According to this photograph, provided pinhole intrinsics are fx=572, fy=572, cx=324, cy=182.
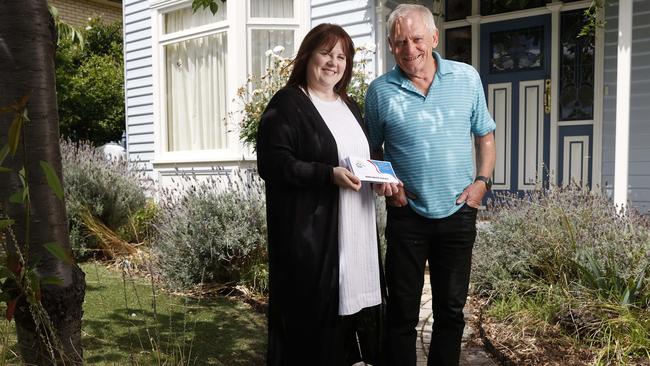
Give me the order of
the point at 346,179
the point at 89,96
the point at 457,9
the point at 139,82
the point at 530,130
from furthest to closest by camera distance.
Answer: the point at 89,96 → the point at 139,82 → the point at 457,9 → the point at 530,130 → the point at 346,179

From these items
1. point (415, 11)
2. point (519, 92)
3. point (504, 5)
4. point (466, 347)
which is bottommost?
point (466, 347)

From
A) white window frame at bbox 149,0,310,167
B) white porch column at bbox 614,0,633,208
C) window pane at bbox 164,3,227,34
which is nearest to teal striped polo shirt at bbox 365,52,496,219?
white porch column at bbox 614,0,633,208

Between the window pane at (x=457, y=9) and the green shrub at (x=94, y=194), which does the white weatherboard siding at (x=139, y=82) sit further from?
the window pane at (x=457, y=9)

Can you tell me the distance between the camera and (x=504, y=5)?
22.2ft

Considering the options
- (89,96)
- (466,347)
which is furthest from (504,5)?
(89,96)

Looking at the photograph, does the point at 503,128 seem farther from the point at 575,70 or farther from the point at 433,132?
the point at 433,132

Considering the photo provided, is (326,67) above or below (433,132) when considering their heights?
above

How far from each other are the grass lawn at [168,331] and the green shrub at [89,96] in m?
10.9

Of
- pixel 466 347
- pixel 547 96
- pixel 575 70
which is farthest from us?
pixel 547 96

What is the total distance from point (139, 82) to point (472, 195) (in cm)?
835

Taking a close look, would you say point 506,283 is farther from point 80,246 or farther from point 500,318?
point 80,246

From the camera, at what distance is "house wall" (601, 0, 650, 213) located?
5762 mm

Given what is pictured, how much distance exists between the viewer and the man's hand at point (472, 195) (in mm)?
2332

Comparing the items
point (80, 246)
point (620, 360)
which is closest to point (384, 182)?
point (620, 360)
